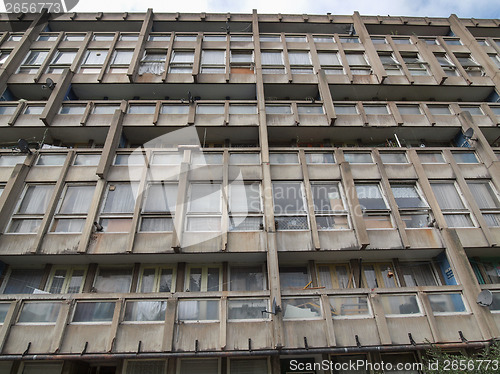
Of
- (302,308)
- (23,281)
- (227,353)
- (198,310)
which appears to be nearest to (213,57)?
(198,310)

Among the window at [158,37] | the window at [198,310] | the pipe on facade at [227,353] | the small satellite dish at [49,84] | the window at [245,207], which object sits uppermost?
the window at [158,37]

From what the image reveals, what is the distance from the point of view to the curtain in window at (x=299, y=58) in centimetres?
1902

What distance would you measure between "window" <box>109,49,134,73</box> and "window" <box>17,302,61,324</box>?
13247 mm

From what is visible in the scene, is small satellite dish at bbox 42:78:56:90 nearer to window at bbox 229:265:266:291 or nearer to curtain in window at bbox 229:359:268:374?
window at bbox 229:265:266:291

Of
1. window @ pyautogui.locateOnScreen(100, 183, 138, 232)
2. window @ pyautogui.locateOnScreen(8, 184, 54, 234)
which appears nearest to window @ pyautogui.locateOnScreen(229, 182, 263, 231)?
window @ pyautogui.locateOnScreen(100, 183, 138, 232)

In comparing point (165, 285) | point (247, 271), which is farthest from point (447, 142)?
point (165, 285)

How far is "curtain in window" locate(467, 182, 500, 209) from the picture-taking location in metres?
13.1

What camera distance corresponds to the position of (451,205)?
1305cm

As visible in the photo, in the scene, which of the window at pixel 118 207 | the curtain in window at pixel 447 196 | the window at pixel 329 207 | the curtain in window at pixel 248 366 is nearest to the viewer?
the curtain in window at pixel 248 366

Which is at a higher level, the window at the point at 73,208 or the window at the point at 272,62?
the window at the point at 272,62

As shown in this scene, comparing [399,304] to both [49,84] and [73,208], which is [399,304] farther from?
[49,84]

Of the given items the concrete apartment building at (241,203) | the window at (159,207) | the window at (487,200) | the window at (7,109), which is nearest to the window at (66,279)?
the concrete apartment building at (241,203)

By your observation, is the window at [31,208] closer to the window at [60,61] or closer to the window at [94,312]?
the window at [94,312]

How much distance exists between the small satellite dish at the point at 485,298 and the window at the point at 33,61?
77.7ft
